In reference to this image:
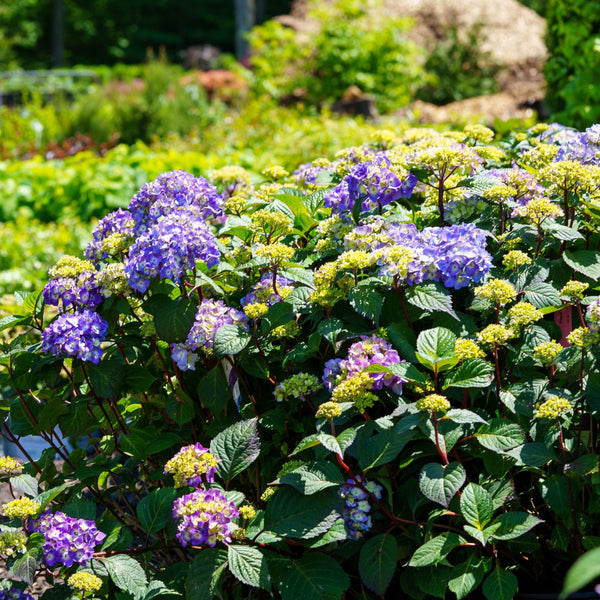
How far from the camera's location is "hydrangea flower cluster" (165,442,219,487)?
1.65 metres

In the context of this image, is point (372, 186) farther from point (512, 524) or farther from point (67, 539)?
point (67, 539)

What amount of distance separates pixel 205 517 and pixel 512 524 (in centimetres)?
66

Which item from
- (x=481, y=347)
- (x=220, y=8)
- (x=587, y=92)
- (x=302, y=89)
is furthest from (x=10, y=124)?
(x=220, y=8)

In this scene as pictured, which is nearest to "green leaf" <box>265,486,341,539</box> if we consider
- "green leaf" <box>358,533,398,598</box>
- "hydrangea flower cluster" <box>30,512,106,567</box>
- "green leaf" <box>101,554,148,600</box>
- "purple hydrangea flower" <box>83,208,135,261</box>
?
"green leaf" <box>358,533,398,598</box>

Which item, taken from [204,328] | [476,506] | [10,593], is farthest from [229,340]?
[10,593]

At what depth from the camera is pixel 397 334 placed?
1.79 m

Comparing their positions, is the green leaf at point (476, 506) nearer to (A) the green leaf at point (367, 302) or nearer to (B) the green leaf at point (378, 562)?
(B) the green leaf at point (378, 562)

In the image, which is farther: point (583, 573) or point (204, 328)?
point (204, 328)

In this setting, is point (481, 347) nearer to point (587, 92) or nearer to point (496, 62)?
point (587, 92)

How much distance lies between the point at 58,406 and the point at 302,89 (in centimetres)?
1045

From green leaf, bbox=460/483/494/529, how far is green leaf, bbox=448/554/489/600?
94 millimetres

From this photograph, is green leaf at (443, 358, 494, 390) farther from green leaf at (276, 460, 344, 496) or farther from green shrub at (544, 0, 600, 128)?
green shrub at (544, 0, 600, 128)

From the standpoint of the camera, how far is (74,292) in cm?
196

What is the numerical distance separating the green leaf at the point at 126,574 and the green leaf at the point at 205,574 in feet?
0.47
